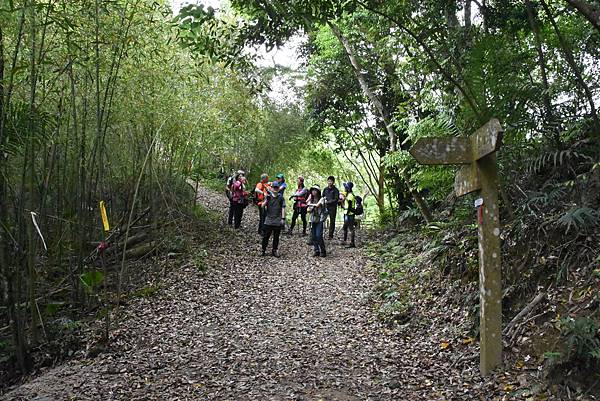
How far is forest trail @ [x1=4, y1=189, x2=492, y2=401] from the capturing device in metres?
4.37

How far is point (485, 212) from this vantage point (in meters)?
4.07

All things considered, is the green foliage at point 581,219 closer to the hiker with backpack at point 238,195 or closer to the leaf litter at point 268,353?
the leaf litter at point 268,353

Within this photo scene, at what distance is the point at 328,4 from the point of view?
5234 millimetres

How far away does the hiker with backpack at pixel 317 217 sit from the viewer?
1022cm

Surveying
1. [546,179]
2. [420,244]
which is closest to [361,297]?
[420,244]

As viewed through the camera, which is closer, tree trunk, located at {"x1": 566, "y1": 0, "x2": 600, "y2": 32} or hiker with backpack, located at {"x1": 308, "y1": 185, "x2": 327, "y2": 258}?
tree trunk, located at {"x1": 566, "y1": 0, "x2": 600, "y2": 32}

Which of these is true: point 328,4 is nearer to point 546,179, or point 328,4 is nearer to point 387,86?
point 546,179

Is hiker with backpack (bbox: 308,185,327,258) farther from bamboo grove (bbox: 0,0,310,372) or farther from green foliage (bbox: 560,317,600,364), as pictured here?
green foliage (bbox: 560,317,600,364)

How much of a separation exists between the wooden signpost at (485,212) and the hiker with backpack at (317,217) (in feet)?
20.0

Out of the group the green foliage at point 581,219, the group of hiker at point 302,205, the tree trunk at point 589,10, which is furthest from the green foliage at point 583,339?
the group of hiker at point 302,205

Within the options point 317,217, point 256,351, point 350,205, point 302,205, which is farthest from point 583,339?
point 302,205

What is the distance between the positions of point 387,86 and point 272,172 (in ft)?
25.5

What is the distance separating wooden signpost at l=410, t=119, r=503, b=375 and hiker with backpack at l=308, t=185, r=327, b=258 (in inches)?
240

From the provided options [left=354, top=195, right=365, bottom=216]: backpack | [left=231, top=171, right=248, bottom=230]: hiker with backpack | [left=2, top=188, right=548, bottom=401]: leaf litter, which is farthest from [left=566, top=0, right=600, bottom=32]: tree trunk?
[left=231, top=171, right=248, bottom=230]: hiker with backpack
